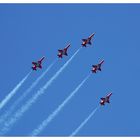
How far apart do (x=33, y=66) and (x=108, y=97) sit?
20265mm

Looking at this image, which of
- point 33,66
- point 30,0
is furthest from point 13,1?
point 33,66

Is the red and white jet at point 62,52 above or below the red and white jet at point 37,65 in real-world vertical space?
above

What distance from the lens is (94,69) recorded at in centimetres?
14788

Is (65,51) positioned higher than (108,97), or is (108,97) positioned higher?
(65,51)

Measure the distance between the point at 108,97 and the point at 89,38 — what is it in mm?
15368

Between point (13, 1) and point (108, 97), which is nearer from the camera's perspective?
point (13, 1)

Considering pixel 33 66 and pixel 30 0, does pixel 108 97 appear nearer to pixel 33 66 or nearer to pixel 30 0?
pixel 33 66

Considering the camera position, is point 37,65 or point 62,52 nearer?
point 37,65

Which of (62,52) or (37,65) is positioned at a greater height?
(62,52)

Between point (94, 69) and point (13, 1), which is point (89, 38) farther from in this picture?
point (13, 1)

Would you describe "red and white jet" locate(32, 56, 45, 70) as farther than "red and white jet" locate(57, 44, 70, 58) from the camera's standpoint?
No

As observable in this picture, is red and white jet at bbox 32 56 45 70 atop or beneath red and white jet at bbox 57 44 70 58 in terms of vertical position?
beneath

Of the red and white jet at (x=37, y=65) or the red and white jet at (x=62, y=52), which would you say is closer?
the red and white jet at (x=37, y=65)

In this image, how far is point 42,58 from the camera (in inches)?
5768
